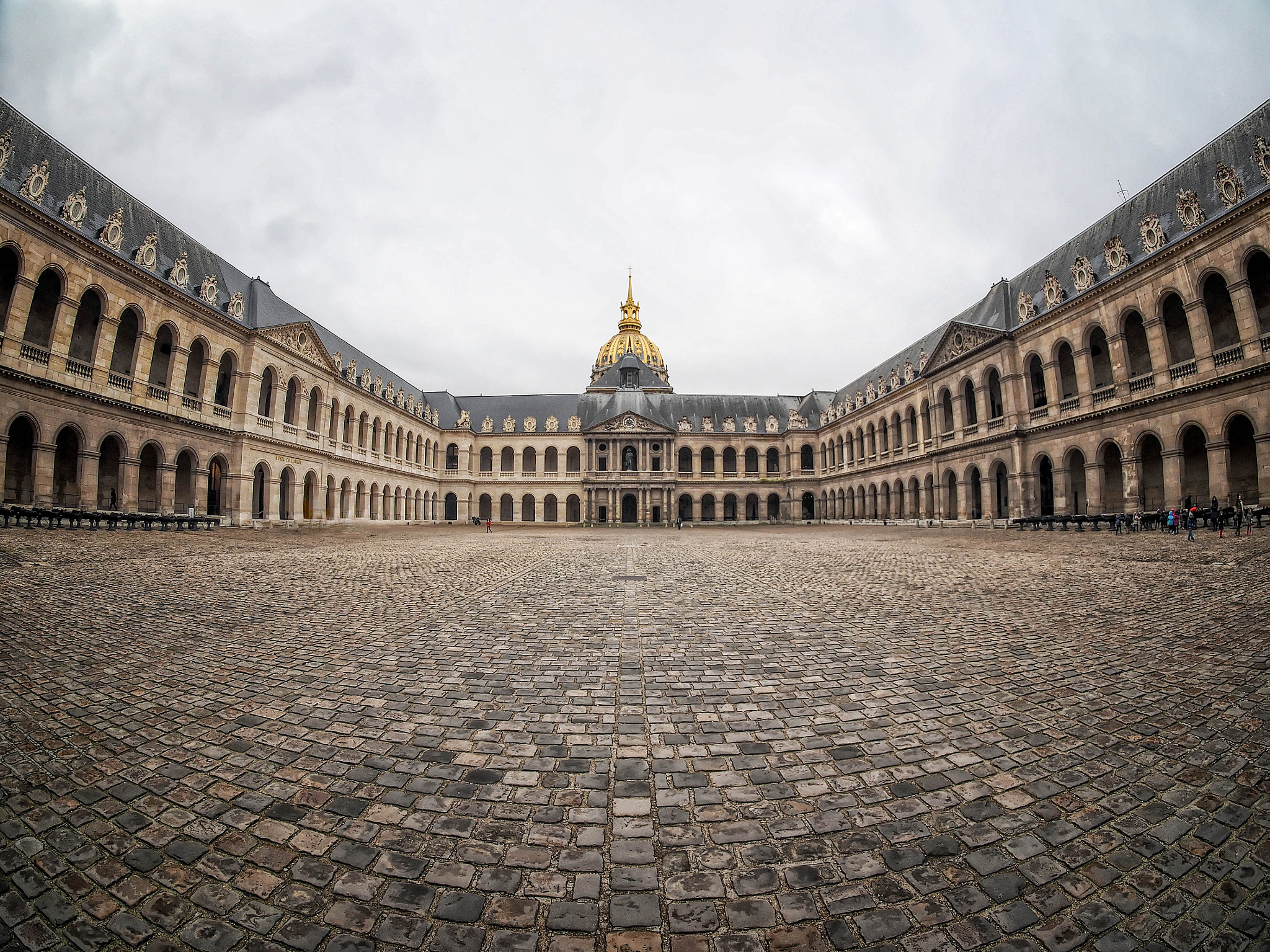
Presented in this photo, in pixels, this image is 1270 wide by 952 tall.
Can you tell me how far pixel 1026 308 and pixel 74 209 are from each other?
46481mm

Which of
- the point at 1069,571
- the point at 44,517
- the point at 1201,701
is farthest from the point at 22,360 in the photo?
the point at 1069,571

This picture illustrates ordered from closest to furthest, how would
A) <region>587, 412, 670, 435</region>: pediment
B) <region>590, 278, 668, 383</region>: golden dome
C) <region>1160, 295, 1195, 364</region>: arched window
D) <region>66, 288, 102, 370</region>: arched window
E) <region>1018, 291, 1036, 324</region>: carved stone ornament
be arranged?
<region>66, 288, 102, 370</region>: arched window
<region>1160, 295, 1195, 364</region>: arched window
<region>1018, 291, 1036, 324</region>: carved stone ornament
<region>587, 412, 670, 435</region>: pediment
<region>590, 278, 668, 383</region>: golden dome

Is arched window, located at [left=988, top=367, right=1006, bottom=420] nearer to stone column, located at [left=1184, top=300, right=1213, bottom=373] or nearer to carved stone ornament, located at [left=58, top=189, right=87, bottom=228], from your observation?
stone column, located at [left=1184, top=300, right=1213, bottom=373]

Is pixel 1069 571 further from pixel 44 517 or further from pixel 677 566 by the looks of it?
pixel 44 517

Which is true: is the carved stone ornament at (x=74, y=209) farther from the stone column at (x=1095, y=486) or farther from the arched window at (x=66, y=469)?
the stone column at (x=1095, y=486)

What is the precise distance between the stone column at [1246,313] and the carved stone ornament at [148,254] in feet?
151

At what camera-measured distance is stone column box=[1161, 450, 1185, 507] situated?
22.2 m

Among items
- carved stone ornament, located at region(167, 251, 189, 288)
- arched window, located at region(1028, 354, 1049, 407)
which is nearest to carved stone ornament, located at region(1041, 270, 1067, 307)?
arched window, located at region(1028, 354, 1049, 407)

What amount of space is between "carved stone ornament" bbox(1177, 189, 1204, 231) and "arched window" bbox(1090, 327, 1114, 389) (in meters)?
5.50

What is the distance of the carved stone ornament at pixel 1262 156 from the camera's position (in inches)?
749

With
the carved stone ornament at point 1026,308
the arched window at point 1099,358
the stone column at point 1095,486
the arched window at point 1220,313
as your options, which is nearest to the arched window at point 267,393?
the carved stone ornament at point 1026,308

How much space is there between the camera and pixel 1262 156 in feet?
63.4

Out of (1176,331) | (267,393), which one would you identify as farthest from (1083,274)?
(267,393)

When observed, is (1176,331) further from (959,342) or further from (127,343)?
(127,343)
